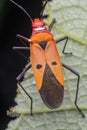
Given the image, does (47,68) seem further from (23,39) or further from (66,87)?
(23,39)

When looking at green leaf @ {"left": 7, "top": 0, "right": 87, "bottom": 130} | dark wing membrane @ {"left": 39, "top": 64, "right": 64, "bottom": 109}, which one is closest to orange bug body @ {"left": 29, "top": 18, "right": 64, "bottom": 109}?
dark wing membrane @ {"left": 39, "top": 64, "right": 64, "bottom": 109}

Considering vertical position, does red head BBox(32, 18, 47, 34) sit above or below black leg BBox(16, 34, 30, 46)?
above

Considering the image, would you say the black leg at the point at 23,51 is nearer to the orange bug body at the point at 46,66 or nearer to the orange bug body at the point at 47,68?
A: the orange bug body at the point at 46,66

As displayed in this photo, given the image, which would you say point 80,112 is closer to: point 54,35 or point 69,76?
point 69,76

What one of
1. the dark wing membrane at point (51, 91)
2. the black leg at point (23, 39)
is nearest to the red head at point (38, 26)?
the black leg at point (23, 39)

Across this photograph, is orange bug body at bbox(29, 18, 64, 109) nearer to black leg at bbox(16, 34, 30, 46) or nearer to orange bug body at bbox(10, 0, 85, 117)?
orange bug body at bbox(10, 0, 85, 117)

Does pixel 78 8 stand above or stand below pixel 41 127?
above

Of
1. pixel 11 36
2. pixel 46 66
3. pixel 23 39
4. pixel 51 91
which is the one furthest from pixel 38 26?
pixel 51 91

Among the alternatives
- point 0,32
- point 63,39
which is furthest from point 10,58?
point 63,39
